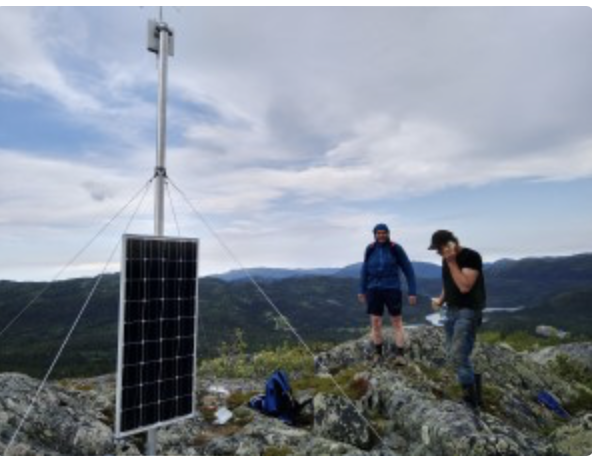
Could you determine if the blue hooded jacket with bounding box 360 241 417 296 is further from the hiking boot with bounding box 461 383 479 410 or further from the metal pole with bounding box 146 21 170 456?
the metal pole with bounding box 146 21 170 456

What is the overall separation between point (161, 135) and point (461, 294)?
306 inches

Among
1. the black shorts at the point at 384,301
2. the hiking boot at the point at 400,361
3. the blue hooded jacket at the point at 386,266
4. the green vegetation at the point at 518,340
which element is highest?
the blue hooded jacket at the point at 386,266

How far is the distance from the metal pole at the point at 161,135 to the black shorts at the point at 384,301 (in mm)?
7606

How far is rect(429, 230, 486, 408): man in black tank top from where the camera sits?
1321 cm

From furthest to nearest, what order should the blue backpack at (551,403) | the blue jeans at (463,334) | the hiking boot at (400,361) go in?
the blue backpack at (551,403) < the hiking boot at (400,361) < the blue jeans at (463,334)

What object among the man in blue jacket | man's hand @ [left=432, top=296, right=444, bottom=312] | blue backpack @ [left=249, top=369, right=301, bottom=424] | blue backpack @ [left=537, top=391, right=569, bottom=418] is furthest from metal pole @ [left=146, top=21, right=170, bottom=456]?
blue backpack @ [left=537, top=391, right=569, bottom=418]

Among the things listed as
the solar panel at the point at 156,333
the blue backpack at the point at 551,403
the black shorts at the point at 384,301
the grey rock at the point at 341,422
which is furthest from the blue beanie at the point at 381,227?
the blue backpack at the point at 551,403

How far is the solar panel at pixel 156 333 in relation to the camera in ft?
35.3

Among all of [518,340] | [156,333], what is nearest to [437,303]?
[156,333]

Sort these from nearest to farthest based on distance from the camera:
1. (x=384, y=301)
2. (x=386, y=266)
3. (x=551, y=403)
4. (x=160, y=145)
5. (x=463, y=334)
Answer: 1. (x=160, y=145)
2. (x=463, y=334)
3. (x=386, y=266)
4. (x=384, y=301)
5. (x=551, y=403)

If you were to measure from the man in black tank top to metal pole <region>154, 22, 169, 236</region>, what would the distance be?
6252 mm

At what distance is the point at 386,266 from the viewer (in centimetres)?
1684

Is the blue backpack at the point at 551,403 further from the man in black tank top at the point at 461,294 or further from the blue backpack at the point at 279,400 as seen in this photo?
the blue backpack at the point at 279,400

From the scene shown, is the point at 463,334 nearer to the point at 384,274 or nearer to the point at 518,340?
the point at 384,274
